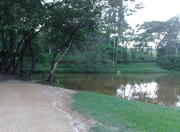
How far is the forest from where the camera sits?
12.5 metres

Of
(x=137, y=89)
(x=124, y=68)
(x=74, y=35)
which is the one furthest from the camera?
(x=124, y=68)

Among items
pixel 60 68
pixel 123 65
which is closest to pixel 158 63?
pixel 123 65

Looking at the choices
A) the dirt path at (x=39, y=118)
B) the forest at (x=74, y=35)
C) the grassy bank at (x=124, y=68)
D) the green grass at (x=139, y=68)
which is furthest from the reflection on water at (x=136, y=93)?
the green grass at (x=139, y=68)

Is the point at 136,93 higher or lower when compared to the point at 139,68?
lower

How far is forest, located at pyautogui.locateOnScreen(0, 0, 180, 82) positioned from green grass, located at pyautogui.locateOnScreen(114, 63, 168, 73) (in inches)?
50.1

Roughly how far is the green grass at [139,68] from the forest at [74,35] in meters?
1.27

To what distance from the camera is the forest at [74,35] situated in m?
12.5

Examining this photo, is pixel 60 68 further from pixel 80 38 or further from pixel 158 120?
pixel 158 120

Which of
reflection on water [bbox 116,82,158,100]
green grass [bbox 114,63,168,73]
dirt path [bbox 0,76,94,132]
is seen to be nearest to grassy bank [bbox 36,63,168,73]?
green grass [bbox 114,63,168,73]

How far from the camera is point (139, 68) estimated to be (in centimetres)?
3875

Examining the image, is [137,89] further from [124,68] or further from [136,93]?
[124,68]

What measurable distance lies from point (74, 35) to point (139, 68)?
26.5 m

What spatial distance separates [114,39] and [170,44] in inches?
521

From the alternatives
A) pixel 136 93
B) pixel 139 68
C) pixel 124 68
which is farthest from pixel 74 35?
pixel 139 68
